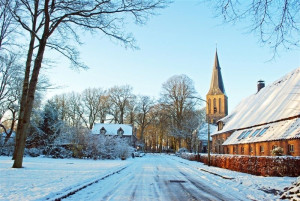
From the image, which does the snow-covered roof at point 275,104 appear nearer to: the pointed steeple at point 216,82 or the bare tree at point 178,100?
the bare tree at point 178,100

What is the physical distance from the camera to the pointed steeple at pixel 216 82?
240 ft

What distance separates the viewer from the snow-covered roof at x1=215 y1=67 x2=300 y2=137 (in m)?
26.7

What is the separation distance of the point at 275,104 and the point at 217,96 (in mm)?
42647

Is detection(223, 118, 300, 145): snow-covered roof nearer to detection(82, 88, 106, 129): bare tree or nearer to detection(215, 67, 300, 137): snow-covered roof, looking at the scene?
detection(215, 67, 300, 137): snow-covered roof

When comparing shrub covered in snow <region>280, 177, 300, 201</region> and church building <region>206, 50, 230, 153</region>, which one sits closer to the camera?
shrub covered in snow <region>280, 177, 300, 201</region>

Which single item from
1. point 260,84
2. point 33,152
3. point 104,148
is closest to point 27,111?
point 104,148

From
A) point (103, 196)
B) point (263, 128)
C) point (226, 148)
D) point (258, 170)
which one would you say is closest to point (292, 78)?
point (263, 128)

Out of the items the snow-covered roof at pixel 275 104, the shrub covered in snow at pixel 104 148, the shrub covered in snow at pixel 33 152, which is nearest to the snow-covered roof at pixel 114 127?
the shrub covered in snow at pixel 104 148

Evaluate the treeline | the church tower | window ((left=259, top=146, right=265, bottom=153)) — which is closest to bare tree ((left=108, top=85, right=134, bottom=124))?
the treeline

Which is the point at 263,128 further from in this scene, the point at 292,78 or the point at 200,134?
the point at 200,134

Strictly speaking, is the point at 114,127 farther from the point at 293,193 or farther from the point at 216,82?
the point at 293,193

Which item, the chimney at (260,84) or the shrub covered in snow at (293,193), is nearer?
the shrub covered in snow at (293,193)

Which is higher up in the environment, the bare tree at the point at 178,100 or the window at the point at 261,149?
the bare tree at the point at 178,100

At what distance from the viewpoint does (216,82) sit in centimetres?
7369
